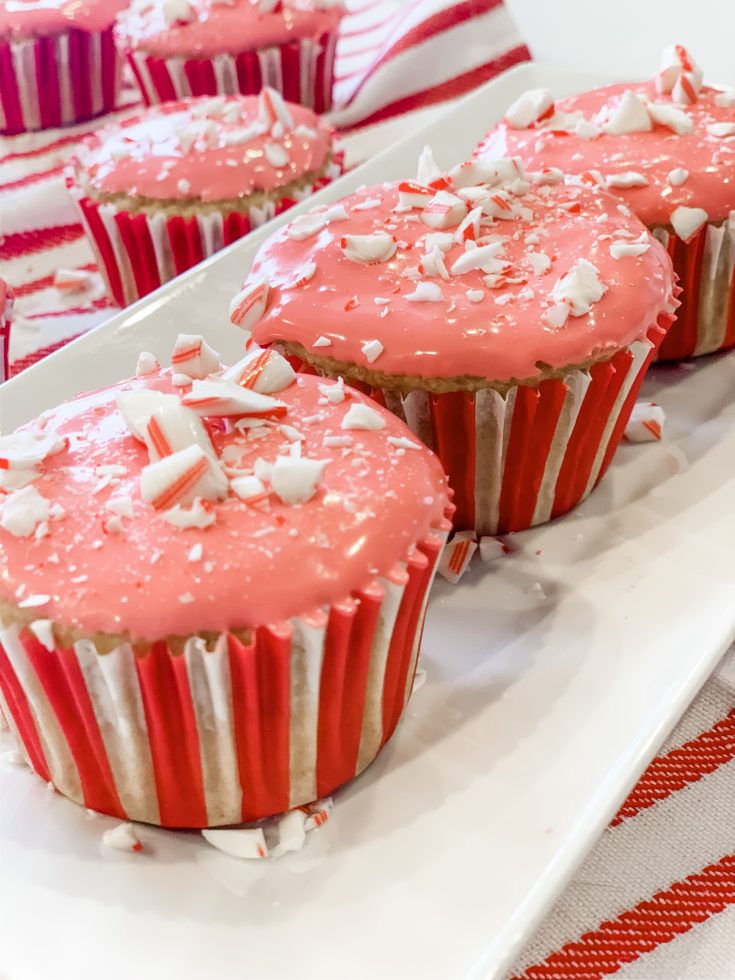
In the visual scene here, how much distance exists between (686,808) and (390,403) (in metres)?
0.66

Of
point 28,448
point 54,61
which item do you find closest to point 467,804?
point 28,448

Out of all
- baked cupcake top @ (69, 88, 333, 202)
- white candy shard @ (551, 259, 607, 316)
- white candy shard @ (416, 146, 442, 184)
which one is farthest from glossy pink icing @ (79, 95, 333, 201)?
white candy shard @ (551, 259, 607, 316)

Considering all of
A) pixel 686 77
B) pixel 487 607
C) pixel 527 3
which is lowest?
pixel 487 607

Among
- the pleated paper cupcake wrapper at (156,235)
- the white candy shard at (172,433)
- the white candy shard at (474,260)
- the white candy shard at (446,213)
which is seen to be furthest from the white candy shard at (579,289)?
the pleated paper cupcake wrapper at (156,235)

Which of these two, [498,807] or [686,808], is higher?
[498,807]

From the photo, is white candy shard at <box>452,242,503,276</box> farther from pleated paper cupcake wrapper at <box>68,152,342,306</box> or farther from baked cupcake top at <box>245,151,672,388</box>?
pleated paper cupcake wrapper at <box>68,152,342,306</box>

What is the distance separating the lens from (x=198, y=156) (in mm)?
2105

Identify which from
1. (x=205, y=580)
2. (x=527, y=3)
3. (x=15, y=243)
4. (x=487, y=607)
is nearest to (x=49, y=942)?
(x=205, y=580)

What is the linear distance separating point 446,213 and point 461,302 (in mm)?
218

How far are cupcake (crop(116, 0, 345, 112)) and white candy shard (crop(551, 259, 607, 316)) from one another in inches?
58.3

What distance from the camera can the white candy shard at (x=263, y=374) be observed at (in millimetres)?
1298

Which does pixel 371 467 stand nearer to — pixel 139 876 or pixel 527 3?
pixel 139 876

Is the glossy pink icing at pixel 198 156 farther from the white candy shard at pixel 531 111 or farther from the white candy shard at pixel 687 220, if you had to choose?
the white candy shard at pixel 687 220

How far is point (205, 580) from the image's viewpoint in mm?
1060
